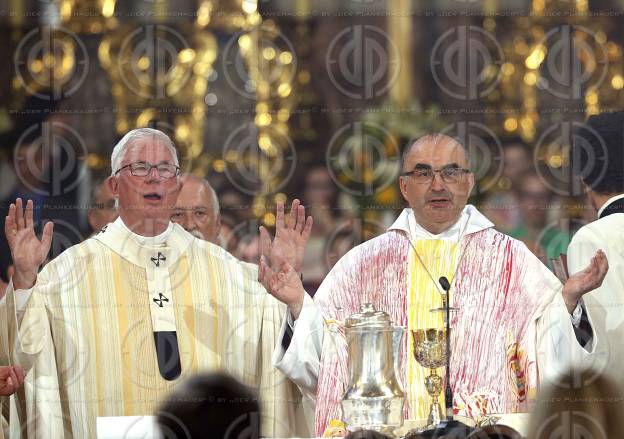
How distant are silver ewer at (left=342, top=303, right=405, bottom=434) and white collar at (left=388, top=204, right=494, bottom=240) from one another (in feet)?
1.64

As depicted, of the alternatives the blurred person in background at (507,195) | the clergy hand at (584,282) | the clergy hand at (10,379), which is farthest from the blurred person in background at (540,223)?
the clergy hand at (10,379)

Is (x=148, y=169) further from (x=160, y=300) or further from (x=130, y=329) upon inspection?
(x=130, y=329)

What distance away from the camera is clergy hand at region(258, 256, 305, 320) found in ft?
21.0

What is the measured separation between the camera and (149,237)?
256 inches

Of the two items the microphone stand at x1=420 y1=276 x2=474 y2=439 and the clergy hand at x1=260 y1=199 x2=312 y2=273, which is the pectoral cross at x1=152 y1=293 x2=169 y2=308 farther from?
the microphone stand at x1=420 y1=276 x2=474 y2=439

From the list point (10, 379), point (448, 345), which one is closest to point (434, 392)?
Result: point (448, 345)

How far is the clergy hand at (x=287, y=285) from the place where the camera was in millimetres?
6402

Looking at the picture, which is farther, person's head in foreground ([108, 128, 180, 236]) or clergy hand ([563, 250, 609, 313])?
person's head in foreground ([108, 128, 180, 236])

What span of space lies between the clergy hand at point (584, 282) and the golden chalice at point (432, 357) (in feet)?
2.30

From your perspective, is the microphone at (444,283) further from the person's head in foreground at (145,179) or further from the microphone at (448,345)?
the person's head in foreground at (145,179)

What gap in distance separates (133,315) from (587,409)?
7.00 ft

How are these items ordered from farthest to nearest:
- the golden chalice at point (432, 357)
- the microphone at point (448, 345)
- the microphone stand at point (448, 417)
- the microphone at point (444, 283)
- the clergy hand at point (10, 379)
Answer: the clergy hand at point (10, 379)
the microphone at point (444, 283)
the microphone at point (448, 345)
the golden chalice at point (432, 357)
the microphone stand at point (448, 417)

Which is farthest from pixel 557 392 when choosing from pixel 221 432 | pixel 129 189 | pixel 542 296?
pixel 129 189

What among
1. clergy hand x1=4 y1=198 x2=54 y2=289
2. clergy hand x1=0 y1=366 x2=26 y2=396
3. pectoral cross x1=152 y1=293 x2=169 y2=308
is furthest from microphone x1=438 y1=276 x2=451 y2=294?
clergy hand x1=0 y1=366 x2=26 y2=396
